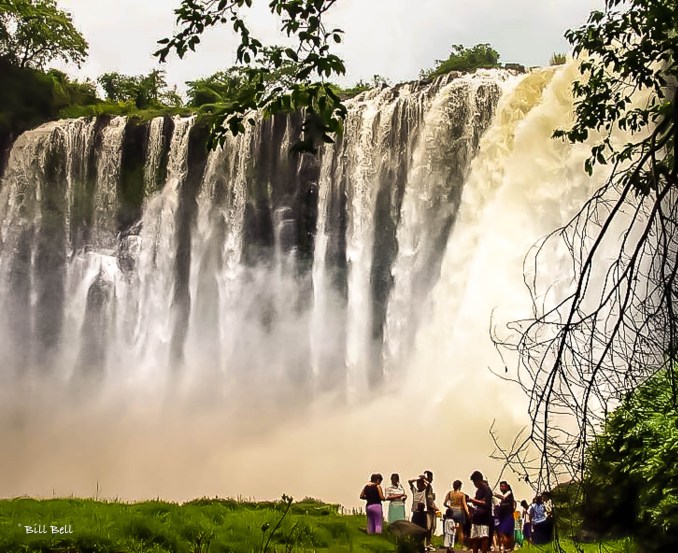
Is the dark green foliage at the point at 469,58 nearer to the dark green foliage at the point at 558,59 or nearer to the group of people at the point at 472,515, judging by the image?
the dark green foliage at the point at 558,59

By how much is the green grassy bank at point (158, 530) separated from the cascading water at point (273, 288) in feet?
12.2

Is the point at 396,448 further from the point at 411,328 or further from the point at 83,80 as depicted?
the point at 83,80

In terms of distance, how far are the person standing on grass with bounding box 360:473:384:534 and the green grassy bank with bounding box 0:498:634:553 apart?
0.18 meters

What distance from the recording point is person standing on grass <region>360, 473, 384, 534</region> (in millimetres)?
8805

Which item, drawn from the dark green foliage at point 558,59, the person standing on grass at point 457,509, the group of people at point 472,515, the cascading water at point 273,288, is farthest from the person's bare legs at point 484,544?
the dark green foliage at point 558,59

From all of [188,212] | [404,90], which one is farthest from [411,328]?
[188,212]

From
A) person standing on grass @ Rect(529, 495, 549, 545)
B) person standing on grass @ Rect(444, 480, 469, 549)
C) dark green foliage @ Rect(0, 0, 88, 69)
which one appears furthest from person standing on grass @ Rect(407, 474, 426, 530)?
dark green foliage @ Rect(0, 0, 88, 69)

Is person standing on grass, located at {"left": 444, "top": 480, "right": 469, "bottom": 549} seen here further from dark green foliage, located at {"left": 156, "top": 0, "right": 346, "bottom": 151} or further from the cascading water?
dark green foliage, located at {"left": 156, "top": 0, "right": 346, "bottom": 151}

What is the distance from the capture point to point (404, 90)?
1571 cm

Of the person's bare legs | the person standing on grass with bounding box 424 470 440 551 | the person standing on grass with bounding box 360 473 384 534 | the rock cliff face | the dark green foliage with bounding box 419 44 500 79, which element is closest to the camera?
the person's bare legs

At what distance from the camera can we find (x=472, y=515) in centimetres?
770

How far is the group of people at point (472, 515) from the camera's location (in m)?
7.46

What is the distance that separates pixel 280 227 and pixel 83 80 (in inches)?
348

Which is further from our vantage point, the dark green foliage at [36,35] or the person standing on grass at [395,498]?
the dark green foliage at [36,35]
